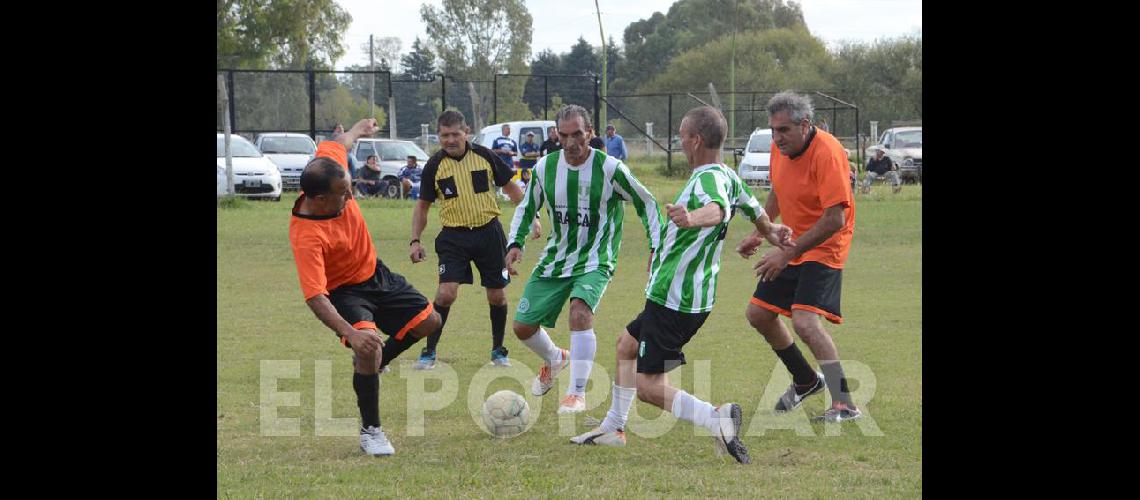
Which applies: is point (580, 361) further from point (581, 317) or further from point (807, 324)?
point (807, 324)

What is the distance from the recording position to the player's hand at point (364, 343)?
567 cm

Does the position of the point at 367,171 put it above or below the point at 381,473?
above

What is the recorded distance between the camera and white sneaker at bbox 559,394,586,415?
680 centimetres

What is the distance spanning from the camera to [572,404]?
6.83 m

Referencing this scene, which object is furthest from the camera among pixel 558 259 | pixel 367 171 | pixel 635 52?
pixel 635 52

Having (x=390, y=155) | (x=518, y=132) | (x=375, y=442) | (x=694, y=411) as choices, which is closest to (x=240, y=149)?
(x=390, y=155)

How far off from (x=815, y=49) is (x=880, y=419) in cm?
6340

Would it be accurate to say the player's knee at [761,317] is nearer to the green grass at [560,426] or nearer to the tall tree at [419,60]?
the green grass at [560,426]

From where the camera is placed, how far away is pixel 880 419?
6453mm

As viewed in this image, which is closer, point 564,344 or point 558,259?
point 558,259

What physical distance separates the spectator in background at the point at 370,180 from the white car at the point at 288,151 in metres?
2.29

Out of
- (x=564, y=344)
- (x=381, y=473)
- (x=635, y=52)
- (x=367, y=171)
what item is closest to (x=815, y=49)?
(x=635, y=52)

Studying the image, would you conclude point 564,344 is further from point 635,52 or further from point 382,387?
point 635,52

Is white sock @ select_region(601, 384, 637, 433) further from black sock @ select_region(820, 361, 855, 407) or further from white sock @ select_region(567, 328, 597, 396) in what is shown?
black sock @ select_region(820, 361, 855, 407)
